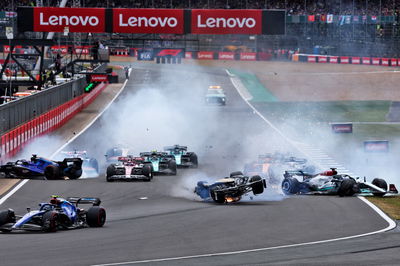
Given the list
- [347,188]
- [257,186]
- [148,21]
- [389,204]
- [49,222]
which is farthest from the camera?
[148,21]

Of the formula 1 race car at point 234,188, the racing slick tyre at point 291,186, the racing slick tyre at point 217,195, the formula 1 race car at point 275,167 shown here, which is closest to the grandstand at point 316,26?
the formula 1 race car at point 275,167

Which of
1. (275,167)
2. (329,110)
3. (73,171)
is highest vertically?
(275,167)

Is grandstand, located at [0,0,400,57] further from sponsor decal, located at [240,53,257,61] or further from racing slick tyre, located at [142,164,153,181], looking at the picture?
racing slick tyre, located at [142,164,153,181]

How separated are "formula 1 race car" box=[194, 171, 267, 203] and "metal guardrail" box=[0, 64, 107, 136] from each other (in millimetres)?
14227

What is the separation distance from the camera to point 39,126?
44000 millimetres

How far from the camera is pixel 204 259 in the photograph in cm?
1549

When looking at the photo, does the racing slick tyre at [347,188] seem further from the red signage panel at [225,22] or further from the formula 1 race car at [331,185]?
the red signage panel at [225,22]

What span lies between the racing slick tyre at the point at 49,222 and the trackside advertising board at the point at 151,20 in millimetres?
29669

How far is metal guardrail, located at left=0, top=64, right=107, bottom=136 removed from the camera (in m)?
37.8

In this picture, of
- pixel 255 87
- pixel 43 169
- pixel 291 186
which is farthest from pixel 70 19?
pixel 255 87

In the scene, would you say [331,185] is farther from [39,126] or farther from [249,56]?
[249,56]

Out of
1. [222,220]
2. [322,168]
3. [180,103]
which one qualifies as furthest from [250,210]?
[180,103]

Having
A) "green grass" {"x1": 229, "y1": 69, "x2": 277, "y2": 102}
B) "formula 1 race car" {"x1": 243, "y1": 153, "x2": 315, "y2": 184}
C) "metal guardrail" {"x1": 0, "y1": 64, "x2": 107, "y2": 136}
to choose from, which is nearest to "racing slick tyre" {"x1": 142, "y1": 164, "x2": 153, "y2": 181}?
"formula 1 race car" {"x1": 243, "y1": 153, "x2": 315, "y2": 184}

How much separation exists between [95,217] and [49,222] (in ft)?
4.23
